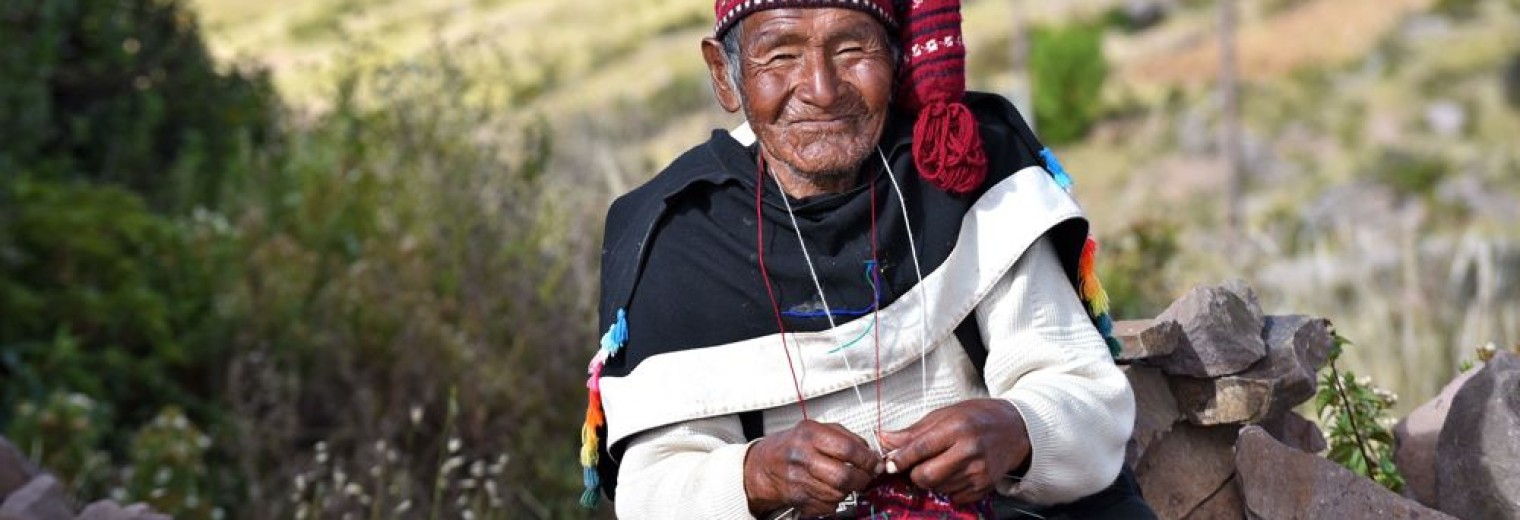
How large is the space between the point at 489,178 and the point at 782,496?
4.44 meters

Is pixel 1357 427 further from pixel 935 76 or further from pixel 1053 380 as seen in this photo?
pixel 935 76

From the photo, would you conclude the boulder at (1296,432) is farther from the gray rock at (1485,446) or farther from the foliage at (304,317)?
the foliage at (304,317)

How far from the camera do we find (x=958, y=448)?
2.61 metres

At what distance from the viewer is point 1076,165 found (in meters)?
27.2

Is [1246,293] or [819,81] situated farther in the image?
[1246,293]

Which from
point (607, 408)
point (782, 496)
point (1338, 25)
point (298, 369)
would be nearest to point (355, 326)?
point (298, 369)

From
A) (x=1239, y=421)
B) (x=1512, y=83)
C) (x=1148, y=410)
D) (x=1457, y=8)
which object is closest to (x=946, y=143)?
(x=1148, y=410)

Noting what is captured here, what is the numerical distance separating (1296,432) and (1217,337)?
0.48 meters

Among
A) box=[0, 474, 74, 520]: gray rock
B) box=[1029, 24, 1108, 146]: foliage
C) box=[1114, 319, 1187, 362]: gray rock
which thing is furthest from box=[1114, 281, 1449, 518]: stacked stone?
box=[1029, 24, 1108, 146]: foliage

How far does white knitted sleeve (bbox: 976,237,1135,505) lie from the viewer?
9.11 feet

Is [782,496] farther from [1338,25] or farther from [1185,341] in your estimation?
[1338,25]

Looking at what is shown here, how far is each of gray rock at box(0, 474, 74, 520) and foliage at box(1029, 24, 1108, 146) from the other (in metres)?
26.2

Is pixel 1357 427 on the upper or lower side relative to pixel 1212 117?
upper

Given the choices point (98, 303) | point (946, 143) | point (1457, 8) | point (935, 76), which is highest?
point (935, 76)
